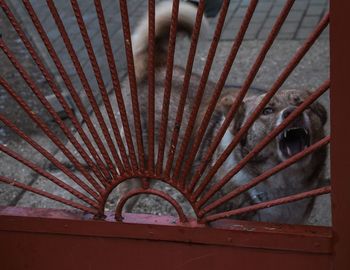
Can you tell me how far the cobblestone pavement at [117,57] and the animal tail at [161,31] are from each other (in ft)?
2.96

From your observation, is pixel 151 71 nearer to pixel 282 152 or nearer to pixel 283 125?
pixel 283 125

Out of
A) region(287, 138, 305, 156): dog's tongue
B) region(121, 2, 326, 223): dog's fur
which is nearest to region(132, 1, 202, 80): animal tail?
region(121, 2, 326, 223): dog's fur

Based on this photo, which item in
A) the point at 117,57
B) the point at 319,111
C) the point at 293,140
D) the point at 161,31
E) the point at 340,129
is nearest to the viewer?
the point at 340,129

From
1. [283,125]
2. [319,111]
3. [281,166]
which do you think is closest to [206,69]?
[283,125]

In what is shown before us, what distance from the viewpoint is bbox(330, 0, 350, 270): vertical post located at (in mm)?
1861

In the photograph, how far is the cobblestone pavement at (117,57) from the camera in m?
4.61

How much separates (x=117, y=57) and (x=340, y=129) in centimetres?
409

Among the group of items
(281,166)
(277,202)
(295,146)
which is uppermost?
(295,146)

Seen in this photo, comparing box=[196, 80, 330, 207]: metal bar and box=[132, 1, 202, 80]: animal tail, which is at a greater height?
box=[132, 1, 202, 80]: animal tail

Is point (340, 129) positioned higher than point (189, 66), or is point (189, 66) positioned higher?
point (189, 66)

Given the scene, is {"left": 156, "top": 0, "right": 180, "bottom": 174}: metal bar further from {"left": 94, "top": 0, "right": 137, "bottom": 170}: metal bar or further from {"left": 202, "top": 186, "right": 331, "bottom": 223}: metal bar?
{"left": 202, "top": 186, "right": 331, "bottom": 223}: metal bar

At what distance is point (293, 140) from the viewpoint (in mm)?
2955

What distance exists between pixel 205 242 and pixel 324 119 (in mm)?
1074

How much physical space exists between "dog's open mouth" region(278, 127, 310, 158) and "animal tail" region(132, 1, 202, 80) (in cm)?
98
